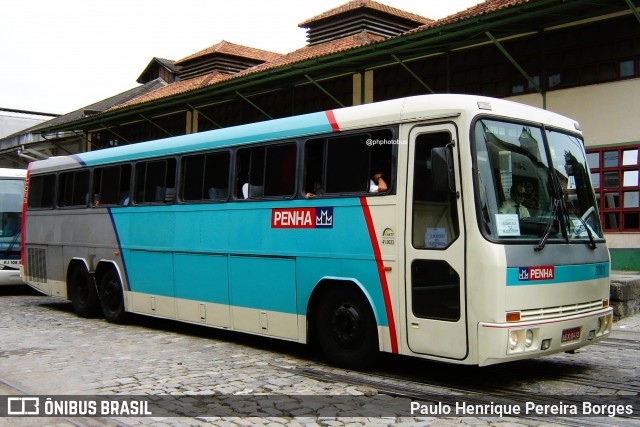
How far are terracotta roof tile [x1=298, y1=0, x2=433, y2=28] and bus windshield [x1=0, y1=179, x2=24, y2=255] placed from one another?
529 inches

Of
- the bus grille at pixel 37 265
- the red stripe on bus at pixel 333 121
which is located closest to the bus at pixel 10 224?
the bus grille at pixel 37 265

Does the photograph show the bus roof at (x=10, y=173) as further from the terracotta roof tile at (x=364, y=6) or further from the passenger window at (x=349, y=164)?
the terracotta roof tile at (x=364, y=6)

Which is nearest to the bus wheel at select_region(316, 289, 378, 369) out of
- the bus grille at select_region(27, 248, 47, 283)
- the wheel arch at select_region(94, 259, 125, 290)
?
the wheel arch at select_region(94, 259, 125, 290)

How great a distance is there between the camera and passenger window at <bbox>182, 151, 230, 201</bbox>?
397 inches

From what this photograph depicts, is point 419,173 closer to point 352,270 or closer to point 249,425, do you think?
point 352,270

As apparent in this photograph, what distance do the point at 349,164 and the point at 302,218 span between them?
0.98 metres

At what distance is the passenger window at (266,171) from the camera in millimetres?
9008

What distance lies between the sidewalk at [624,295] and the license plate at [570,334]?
475 centimetres

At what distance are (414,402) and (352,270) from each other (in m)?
1.89

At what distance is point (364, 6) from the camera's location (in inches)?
1011

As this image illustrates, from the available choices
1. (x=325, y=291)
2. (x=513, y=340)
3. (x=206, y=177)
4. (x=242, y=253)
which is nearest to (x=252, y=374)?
(x=325, y=291)

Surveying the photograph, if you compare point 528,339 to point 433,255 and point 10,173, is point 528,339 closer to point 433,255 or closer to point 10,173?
point 433,255

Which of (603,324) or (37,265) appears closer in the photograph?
(603,324)

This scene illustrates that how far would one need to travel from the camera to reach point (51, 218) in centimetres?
1422
